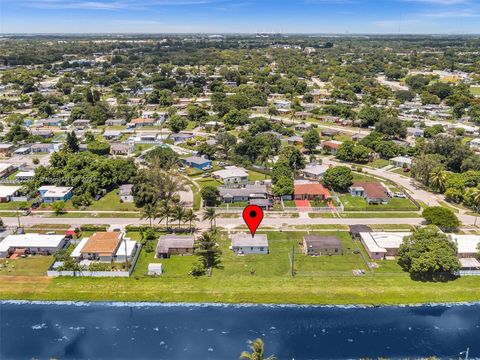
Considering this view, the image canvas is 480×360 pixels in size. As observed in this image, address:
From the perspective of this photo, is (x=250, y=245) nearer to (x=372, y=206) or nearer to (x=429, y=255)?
(x=429, y=255)

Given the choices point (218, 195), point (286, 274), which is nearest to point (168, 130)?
point (218, 195)

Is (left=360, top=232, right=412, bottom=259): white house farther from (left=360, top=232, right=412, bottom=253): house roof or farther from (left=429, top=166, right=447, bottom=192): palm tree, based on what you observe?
(left=429, top=166, right=447, bottom=192): palm tree

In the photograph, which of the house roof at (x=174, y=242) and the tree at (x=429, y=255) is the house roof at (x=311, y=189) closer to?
the tree at (x=429, y=255)

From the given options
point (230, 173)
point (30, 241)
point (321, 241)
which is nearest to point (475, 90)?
point (230, 173)

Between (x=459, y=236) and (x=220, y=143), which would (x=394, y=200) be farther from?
(x=220, y=143)

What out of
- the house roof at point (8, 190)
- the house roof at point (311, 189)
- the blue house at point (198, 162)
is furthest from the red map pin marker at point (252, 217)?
the house roof at point (8, 190)

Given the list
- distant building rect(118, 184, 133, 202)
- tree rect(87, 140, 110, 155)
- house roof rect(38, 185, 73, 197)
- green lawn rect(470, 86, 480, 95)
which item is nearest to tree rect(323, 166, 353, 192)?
distant building rect(118, 184, 133, 202)
